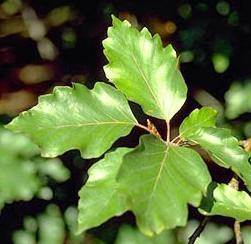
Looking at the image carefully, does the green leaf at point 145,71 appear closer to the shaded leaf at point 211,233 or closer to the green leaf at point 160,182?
the green leaf at point 160,182

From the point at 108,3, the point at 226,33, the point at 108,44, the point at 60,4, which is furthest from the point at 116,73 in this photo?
the point at 60,4

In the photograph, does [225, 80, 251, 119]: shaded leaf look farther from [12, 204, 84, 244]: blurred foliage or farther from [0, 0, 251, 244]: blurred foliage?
[12, 204, 84, 244]: blurred foliage

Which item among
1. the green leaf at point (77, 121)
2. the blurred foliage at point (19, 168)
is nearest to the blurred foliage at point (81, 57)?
the blurred foliage at point (19, 168)

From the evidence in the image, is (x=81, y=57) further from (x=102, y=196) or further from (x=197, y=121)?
(x=102, y=196)

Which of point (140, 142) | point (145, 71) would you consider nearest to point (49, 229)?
point (145, 71)

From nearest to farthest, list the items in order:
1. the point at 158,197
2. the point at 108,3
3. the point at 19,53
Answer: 1. the point at 158,197
2. the point at 108,3
3. the point at 19,53

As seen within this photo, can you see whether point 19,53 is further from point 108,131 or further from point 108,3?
point 108,131
